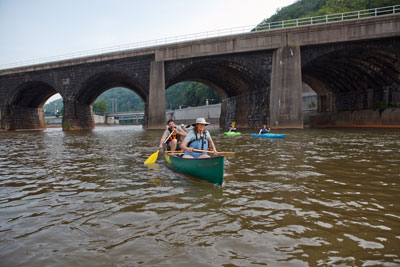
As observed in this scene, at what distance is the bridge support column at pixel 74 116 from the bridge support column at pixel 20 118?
9.47 metres

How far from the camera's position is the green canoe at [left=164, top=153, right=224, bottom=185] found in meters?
5.84

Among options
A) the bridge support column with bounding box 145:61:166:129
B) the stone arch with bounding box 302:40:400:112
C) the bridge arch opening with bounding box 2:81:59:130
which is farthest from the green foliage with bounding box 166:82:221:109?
the bridge support column with bounding box 145:61:166:129

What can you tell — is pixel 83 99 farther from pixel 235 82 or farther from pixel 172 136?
pixel 172 136

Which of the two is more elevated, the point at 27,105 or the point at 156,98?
the point at 27,105

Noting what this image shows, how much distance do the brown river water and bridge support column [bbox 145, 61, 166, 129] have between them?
24.6 m

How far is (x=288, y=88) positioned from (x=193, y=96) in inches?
3222

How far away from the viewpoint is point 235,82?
3731 cm

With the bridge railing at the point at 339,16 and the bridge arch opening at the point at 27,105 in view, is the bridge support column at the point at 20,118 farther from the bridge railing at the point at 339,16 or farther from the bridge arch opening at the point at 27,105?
the bridge railing at the point at 339,16

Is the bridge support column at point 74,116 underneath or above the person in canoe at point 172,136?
above

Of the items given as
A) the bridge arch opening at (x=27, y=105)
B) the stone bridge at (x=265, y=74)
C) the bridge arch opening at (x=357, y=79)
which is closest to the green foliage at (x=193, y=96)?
the bridge arch opening at (x=357, y=79)

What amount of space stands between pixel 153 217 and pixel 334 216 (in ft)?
8.92

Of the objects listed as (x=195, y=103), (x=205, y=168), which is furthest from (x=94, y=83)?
(x=195, y=103)

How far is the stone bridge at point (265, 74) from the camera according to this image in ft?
88.2

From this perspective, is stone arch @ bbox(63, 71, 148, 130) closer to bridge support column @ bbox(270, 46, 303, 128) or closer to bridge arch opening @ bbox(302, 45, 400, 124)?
bridge support column @ bbox(270, 46, 303, 128)
